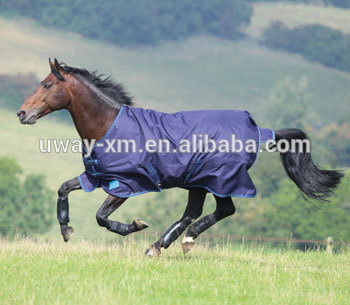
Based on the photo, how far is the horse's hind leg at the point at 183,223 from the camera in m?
6.61

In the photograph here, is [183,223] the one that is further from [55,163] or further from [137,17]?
[137,17]

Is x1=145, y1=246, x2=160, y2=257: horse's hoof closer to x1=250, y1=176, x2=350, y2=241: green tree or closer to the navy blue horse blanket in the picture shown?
the navy blue horse blanket

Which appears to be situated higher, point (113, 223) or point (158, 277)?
point (113, 223)

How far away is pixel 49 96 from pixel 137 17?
93157 millimetres

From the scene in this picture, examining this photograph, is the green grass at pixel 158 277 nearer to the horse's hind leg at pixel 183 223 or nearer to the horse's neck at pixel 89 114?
the horse's hind leg at pixel 183 223

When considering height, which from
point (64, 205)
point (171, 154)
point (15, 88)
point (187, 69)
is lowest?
point (64, 205)

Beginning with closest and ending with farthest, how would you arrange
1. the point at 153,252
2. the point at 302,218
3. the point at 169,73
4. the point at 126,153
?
the point at 126,153 < the point at 153,252 < the point at 302,218 < the point at 169,73

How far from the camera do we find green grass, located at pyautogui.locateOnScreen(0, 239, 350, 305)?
4785mm

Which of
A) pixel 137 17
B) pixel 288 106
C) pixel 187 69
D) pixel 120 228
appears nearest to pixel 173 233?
pixel 120 228

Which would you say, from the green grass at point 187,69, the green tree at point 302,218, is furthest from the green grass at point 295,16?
the green tree at point 302,218

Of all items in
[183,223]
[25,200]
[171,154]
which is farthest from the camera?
[25,200]

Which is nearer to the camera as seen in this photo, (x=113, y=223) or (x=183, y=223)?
(x=113, y=223)

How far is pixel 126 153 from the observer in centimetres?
628

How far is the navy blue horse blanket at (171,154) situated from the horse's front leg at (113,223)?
13 cm
